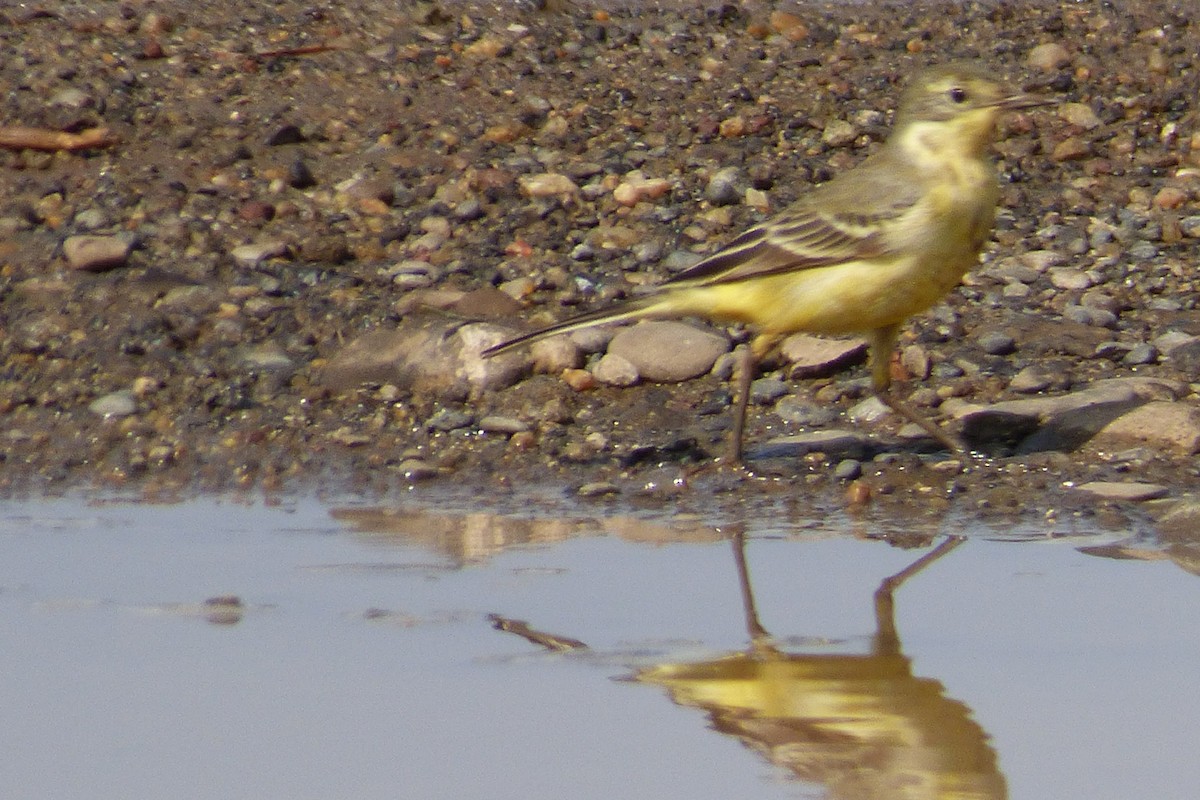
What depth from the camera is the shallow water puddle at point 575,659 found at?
3730 mm

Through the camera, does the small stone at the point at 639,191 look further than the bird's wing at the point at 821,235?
Yes

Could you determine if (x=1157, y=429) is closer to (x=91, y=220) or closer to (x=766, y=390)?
(x=766, y=390)

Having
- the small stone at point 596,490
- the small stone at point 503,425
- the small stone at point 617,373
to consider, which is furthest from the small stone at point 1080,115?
the small stone at point 596,490

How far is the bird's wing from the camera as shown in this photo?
248 inches

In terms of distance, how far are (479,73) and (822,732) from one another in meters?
6.04

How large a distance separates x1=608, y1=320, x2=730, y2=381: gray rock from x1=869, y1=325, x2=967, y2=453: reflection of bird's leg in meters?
0.71

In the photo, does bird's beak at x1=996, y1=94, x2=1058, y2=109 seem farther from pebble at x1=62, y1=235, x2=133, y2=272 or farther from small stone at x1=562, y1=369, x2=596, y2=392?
pebble at x1=62, y1=235, x2=133, y2=272

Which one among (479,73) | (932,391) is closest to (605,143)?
(479,73)

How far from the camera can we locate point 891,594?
16.3ft

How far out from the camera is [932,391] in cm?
698

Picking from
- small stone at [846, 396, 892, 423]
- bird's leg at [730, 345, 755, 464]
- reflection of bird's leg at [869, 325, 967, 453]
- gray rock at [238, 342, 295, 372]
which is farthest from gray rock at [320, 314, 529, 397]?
reflection of bird's leg at [869, 325, 967, 453]

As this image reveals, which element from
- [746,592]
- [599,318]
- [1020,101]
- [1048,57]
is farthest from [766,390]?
[1048,57]

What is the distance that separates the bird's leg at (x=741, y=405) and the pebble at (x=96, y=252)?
8.65 feet

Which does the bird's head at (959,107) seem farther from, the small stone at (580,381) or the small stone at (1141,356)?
the small stone at (580,381)
